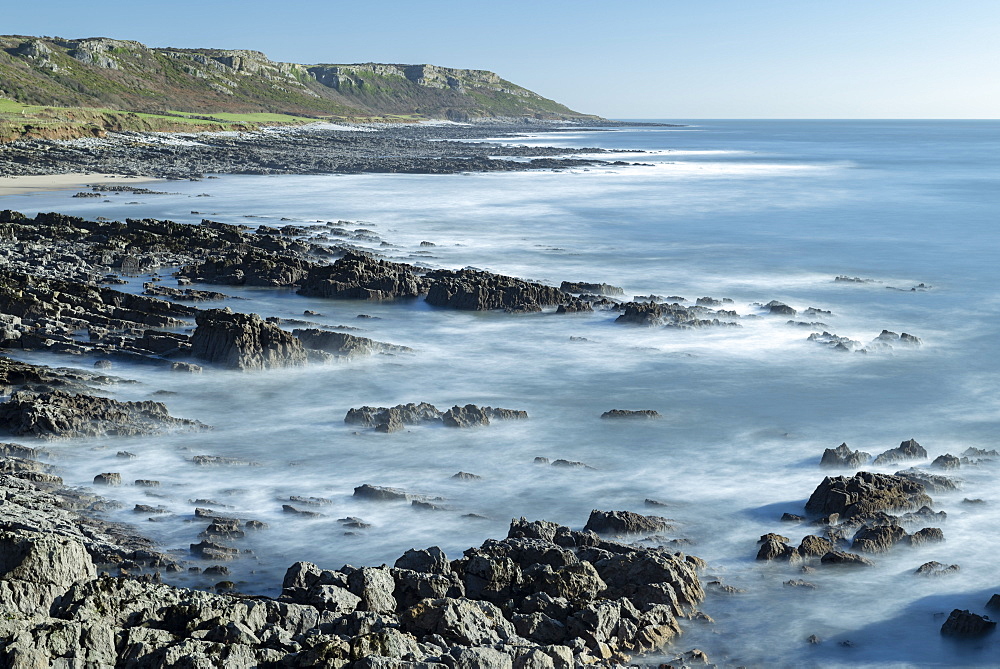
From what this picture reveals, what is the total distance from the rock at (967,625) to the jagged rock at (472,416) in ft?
21.2

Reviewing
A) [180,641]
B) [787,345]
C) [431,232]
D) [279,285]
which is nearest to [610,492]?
[180,641]

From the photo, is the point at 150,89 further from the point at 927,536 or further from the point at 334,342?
the point at 927,536

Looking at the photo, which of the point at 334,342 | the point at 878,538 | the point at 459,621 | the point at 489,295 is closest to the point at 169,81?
the point at 489,295

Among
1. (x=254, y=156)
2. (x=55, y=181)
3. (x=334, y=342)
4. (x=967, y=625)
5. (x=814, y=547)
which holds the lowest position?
(x=967, y=625)

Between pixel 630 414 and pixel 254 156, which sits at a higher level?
pixel 254 156

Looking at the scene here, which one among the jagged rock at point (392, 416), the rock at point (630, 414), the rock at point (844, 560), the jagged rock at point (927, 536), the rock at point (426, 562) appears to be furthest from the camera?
the rock at point (630, 414)

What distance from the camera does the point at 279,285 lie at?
2180 centimetres

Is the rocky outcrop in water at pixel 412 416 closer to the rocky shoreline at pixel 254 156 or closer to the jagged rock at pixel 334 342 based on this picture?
the jagged rock at pixel 334 342

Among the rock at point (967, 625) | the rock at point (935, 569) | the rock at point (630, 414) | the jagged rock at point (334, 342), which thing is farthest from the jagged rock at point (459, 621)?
the jagged rock at point (334, 342)

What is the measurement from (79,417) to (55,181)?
35.8 meters

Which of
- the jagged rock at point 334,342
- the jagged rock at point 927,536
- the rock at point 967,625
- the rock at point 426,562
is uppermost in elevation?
the jagged rock at point 334,342

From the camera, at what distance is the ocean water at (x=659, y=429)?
8258 mm

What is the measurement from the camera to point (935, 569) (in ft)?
28.1

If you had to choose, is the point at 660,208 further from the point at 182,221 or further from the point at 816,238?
the point at 182,221
